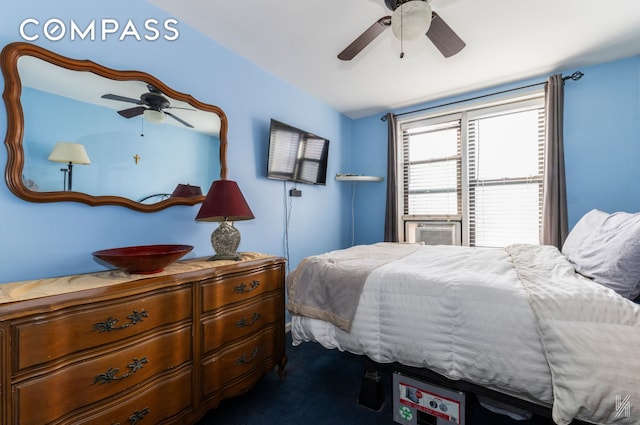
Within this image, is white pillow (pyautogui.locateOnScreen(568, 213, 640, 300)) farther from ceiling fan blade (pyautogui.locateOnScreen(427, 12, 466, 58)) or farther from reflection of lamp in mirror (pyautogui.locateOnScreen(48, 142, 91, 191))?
reflection of lamp in mirror (pyautogui.locateOnScreen(48, 142, 91, 191))

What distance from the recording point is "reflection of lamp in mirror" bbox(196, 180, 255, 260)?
1.76 metres

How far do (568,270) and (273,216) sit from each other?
226 cm

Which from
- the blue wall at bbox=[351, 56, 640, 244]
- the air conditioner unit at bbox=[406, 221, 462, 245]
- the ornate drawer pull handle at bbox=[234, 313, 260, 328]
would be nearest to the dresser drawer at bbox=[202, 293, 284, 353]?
the ornate drawer pull handle at bbox=[234, 313, 260, 328]

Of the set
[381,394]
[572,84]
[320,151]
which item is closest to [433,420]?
[381,394]

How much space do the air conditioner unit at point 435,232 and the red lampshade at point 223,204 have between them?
2564 millimetres

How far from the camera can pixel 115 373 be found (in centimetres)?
110

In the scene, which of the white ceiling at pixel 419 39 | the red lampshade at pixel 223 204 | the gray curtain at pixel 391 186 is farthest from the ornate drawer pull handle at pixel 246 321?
the gray curtain at pixel 391 186

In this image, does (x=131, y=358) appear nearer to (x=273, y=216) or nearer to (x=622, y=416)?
(x=273, y=216)

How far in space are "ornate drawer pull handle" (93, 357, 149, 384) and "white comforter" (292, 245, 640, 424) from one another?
953mm

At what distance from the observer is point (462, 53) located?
246 cm

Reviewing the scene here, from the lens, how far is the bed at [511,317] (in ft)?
3.38

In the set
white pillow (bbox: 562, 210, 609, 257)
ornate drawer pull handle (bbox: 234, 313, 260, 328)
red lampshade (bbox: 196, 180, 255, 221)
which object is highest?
red lampshade (bbox: 196, 180, 255, 221)

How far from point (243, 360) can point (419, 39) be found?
2.72 m

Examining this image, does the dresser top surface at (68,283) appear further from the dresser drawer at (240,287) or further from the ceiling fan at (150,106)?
the ceiling fan at (150,106)
